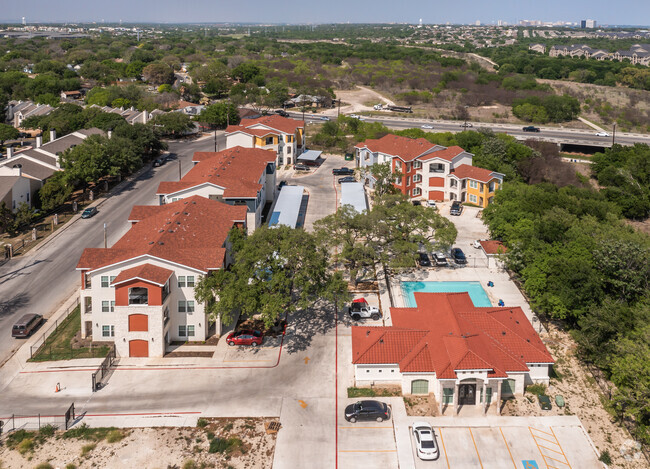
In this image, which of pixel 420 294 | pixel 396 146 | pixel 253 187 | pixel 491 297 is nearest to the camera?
pixel 420 294

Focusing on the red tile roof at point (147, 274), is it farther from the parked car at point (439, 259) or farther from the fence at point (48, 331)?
the parked car at point (439, 259)

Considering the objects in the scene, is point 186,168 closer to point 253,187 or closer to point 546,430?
point 253,187

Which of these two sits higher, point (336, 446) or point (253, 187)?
point (253, 187)

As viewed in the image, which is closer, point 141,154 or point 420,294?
point 420,294

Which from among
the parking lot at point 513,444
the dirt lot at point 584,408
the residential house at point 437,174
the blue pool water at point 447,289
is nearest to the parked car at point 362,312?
the blue pool water at point 447,289

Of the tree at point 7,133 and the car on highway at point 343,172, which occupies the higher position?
the tree at point 7,133

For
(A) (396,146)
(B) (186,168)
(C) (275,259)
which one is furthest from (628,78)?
(C) (275,259)

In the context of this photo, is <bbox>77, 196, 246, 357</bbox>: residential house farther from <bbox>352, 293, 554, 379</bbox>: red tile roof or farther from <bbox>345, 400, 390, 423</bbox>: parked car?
<bbox>345, 400, 390, 423</bbox>: parked car
